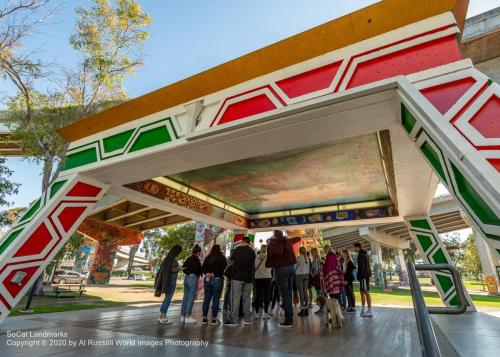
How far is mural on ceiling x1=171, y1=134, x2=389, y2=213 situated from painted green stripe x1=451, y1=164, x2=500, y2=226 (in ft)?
9.70

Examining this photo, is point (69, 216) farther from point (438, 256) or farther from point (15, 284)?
point (438, 256)

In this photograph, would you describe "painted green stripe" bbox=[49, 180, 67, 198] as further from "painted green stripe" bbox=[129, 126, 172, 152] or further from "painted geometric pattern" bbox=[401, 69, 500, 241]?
"painted geometric pattern" bbox=[401, 69, 500, 241]

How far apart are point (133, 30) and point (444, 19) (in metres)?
12.6

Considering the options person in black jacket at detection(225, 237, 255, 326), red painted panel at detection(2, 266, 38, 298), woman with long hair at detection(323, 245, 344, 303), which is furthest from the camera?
person in black jacket at detection(225, 237, 255, 326)

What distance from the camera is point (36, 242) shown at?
518 centimetres

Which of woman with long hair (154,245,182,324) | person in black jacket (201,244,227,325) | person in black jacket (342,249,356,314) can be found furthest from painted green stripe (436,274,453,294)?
woman with long hair (154,245,182,324)

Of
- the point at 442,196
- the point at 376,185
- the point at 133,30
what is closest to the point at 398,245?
the point at 442,196

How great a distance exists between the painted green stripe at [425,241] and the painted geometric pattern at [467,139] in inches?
211

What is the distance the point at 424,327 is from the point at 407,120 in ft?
8.20

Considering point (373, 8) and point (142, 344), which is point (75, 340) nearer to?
point (142, 344)

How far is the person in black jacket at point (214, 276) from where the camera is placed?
5637mm

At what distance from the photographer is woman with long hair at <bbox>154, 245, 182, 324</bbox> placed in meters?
5.42

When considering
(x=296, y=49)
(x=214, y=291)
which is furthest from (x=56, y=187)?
(x=296, y=49)

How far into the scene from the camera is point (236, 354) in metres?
3.21
